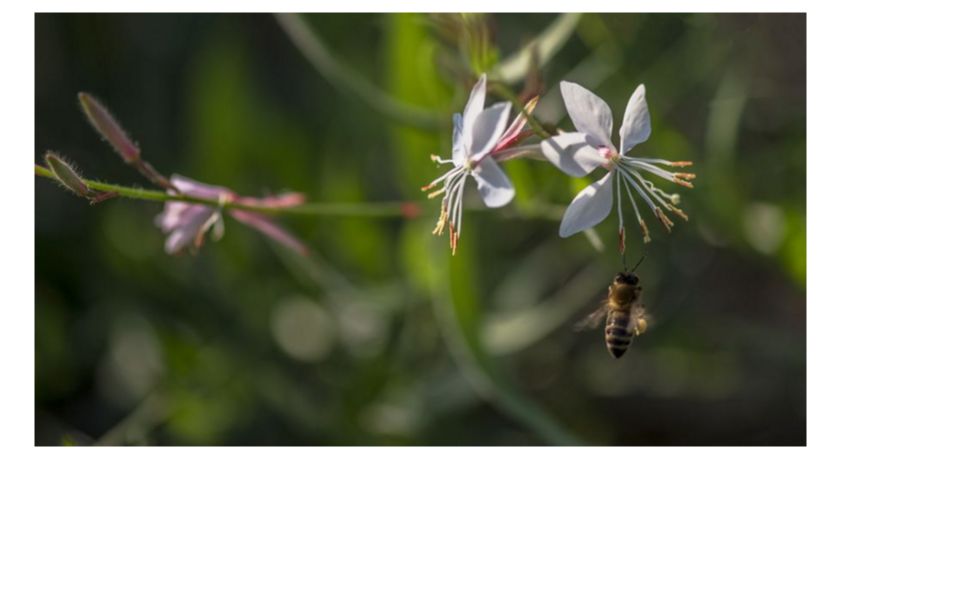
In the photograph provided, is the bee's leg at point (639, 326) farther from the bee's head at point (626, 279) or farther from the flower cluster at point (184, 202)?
the flower cluster at point (184, 202)

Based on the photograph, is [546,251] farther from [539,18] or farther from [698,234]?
[539,18]

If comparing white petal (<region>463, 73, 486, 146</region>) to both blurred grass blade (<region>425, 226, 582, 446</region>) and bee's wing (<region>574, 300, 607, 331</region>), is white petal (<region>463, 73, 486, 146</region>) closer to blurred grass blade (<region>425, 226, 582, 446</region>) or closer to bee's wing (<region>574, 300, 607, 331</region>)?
bee's wing (<region>574, 300, 607, 331</region>)

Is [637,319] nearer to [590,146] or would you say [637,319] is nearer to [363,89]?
[590,146]

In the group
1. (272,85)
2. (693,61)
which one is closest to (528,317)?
(693,61)

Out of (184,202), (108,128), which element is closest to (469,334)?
(184,202)

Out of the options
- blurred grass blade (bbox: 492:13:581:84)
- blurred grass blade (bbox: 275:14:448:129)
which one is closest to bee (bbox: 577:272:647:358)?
blurred grass blade (bbox: 492:13:581:84)

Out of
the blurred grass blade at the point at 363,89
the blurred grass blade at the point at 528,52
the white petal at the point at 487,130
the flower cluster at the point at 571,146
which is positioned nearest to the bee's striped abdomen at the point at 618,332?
the flower cluster at the point at 571,146
